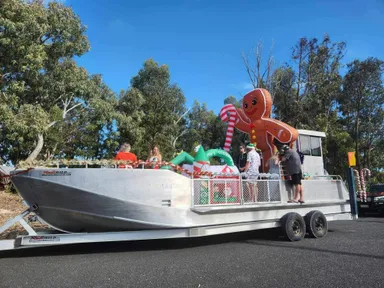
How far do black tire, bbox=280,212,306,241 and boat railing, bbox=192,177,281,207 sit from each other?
46 centimetres

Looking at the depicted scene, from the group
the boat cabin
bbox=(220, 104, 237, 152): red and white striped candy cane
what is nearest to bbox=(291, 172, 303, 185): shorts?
the boat cabin

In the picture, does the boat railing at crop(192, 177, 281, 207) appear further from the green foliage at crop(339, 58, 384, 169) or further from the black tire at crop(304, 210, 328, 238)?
the green foliage at crop(339, 58, 384, 169)

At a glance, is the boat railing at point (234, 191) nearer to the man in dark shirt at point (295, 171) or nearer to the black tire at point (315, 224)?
the man in dark shirt at point (295, 171)

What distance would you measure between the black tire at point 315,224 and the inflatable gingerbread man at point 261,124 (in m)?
1.77

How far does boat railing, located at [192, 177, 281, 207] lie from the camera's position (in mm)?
6367

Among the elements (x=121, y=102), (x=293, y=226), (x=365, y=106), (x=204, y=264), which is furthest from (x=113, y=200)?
(x=365, y=106)

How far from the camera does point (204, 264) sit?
5.16 metres

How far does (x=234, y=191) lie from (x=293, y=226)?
1.79 metres

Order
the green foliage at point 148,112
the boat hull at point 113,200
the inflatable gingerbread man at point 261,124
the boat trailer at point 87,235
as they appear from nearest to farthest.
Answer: the boat trailer at point 87,235 < the boat hull at point 113,200 < the inflatable gingerbread man at point 261,124 < the green foliage at point 148,112

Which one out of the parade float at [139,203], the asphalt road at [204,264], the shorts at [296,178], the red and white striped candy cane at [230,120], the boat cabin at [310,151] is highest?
the red and white striped candy cane at [230,120]

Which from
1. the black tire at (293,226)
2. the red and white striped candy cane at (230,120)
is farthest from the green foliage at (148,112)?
the black tire at (293,226)

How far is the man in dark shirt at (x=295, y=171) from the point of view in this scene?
25.0 ft

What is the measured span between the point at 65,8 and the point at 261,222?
46.7ft

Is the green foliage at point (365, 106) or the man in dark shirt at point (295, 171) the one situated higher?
the green foliage at point (365, 106)
